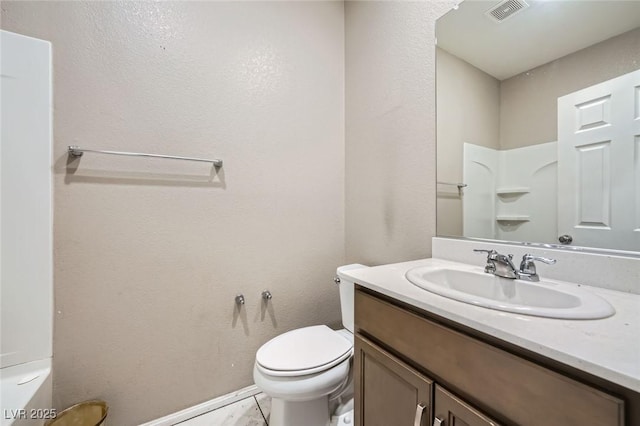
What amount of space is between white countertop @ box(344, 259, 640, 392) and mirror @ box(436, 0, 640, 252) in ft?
0.86

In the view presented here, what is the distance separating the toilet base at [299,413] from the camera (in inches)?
43.5

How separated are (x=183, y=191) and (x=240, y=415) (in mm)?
1189

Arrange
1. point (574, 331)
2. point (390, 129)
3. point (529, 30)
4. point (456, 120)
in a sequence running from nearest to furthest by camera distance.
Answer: point (574, 331) → point (529, 30) → point (456, 120) → point (390, 129)

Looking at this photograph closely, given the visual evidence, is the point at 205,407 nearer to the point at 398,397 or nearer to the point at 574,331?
the point at 398,397

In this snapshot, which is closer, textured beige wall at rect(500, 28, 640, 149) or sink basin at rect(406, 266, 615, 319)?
sink basin at rect(406, 266, 615, 319)

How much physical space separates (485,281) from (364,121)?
3.67 feet

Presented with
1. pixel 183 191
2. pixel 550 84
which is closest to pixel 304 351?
pixel 183 191

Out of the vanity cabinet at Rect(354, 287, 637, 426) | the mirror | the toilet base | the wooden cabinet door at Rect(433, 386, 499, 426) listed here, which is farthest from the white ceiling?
the toilet base

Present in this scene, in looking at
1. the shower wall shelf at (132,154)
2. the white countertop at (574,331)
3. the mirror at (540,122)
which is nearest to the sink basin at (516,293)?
the white countertop at (574,331)

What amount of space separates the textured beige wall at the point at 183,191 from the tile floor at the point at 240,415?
89mm

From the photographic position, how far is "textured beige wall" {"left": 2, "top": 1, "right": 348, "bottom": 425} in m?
Result: 1.09

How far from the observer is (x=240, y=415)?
4.29ft

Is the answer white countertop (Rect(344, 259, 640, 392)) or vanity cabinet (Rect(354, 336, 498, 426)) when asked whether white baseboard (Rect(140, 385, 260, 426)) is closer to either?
vanity cabinet (Rect(354, 336, 498, 426))

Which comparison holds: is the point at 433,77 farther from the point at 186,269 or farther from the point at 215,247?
the point at 186,269
